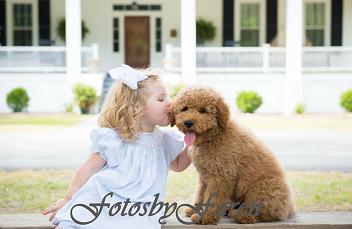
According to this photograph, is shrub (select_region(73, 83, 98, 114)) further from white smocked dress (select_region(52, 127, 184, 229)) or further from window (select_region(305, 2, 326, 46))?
white smocked dress (select_region(52, 127, 184, 229))

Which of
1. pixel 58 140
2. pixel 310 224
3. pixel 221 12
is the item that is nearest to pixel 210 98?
pixel 310 224

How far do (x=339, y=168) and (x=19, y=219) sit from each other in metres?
6.21

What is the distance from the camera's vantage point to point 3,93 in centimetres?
1802

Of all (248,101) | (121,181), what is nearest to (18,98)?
(248,101)

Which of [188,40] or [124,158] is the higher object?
[188,40]

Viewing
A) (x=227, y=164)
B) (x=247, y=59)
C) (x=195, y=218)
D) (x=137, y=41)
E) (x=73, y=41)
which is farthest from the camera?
(x=137, y=41)

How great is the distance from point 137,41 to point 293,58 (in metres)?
5.83

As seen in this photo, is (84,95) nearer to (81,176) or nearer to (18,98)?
(18,98)

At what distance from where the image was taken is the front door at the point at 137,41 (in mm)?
21062

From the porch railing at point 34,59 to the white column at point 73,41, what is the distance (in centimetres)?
41

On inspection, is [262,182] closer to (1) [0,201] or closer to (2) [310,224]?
(2) [310,224]

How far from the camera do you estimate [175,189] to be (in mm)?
6660

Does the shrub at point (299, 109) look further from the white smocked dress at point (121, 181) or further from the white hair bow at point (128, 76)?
the white hair bow at point (128, 76)

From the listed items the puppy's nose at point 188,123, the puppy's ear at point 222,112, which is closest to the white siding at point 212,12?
the puppy's ear at point 222,112
